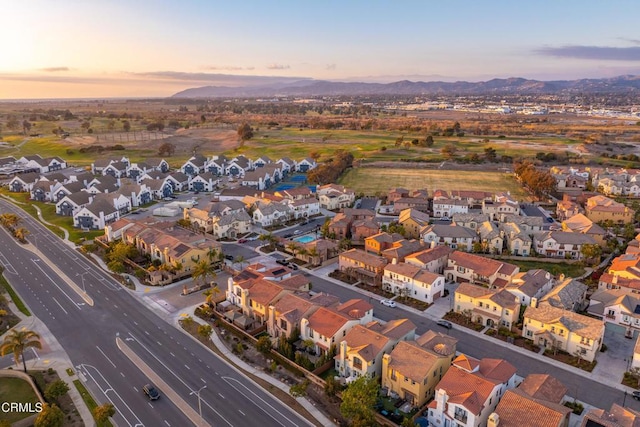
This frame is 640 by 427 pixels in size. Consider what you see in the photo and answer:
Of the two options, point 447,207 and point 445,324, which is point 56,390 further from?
point 447,207

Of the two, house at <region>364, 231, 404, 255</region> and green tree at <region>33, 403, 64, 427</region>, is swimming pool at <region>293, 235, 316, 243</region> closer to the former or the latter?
house at <region>364, 231, 404, 255</region>

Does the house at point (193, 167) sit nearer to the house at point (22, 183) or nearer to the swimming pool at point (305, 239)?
the house at point (22, 183)

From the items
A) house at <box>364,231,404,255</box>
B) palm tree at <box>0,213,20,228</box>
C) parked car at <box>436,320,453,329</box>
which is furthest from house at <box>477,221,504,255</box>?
palm tree at <box>0,213,20,228</box>

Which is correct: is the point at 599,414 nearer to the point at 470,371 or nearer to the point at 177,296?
the point at 470,371

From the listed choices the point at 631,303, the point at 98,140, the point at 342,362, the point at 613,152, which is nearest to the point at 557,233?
the point at 631,303

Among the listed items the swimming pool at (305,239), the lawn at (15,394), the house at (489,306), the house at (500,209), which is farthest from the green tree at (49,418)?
the house at (500,209)

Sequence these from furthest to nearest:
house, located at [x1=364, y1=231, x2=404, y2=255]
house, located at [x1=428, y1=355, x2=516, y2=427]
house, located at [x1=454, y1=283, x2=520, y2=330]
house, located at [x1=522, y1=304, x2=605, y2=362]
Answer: house, located at [x1=364, y1=231, x2=404, y2=255], house, located at [x1=454, y1=283, x2=520, y2=330], house, located at [x1=522, y1=304, x2=605, y2=362], house, located at [x1=428, y1=355, x2=516, y2=427]
